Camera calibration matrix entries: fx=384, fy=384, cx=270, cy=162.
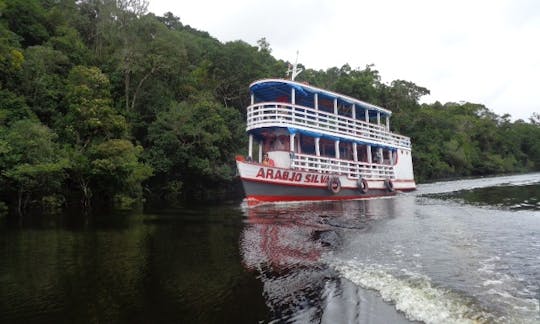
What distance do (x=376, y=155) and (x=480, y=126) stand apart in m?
54.8

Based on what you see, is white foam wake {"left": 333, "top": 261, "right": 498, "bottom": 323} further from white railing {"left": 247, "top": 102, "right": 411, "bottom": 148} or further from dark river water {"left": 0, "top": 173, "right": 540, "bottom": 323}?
white railing {"left": 247, "top": 102, "right": 411, "bottom": 148}

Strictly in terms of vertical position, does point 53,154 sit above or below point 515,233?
above

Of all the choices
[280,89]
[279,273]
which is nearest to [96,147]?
[280,89]

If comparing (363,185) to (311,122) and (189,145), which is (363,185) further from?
(189,145)

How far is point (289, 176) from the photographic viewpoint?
21.4 metres

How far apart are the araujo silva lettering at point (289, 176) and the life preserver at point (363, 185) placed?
3.41 metres

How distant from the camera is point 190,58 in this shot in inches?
1655

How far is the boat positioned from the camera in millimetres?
21125

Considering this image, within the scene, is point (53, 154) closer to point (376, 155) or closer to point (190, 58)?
point (376, 155)

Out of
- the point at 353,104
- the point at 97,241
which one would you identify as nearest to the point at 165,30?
the point at 353,104

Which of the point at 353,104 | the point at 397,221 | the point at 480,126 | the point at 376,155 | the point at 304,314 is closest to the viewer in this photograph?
the point at 304,314

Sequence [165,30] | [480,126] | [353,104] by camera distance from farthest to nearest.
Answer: [480,126] < [165,30] < [353,104]

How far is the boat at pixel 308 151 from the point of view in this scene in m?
21.1

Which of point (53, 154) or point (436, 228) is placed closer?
point (436, 228)
